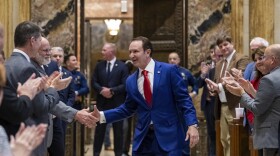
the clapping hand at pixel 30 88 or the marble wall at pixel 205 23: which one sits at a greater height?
the marble wall at pixel 205 23

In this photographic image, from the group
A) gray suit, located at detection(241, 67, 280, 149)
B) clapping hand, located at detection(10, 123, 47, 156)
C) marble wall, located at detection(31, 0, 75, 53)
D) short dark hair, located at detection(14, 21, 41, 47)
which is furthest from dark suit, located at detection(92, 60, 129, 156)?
clapping hand, located at detection(10, 123, 47, 156)

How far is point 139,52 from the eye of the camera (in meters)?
6.93

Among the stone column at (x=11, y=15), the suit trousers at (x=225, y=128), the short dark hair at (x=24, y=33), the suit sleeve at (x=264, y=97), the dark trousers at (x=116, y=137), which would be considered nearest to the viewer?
the short dark hair at (x=24, y=33)

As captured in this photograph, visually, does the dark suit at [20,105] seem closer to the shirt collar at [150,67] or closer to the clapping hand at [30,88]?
the clapping hand at [30,88]

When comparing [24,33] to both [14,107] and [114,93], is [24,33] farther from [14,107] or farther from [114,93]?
[114,93]

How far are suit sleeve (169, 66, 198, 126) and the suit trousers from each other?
294cm

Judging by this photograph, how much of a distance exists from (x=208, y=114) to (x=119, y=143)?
1.62 m

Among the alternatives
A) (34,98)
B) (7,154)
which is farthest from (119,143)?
(7,154)

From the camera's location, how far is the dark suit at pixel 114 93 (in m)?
11.6

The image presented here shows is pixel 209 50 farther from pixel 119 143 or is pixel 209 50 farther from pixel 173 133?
pixel 173 133

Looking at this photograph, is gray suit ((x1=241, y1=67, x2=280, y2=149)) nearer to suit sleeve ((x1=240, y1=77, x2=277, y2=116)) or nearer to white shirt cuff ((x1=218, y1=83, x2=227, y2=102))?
suit sleeve ((x1=240, y1=77, x2=277, y2=116))

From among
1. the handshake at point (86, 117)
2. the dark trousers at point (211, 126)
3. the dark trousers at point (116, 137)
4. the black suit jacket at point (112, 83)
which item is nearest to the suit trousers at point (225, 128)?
the dark trousers at point (211, 126)

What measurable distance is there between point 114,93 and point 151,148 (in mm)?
4917

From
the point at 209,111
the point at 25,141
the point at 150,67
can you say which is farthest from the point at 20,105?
the point at 209,111
